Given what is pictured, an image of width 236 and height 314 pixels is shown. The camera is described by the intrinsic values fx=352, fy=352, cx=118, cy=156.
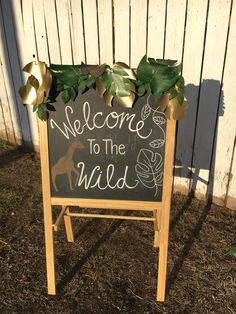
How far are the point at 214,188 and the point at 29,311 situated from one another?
77.0 inches

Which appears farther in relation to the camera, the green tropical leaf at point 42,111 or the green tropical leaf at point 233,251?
the green tropical leaf at point 233,251

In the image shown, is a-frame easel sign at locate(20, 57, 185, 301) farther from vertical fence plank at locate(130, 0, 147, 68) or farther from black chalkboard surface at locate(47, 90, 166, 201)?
vertical fence plank at locate(130, 0, 147, 68)

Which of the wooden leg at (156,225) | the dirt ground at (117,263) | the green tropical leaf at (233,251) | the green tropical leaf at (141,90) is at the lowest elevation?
the dirt ground at (117,263)

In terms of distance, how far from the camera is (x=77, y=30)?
127 inches

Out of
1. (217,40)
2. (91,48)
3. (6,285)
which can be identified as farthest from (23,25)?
(6,285)

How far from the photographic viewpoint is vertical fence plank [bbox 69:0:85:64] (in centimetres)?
313

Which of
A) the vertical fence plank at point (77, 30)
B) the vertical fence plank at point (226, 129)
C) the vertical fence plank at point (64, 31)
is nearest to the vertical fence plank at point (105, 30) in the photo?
the vertical fence plank at point (77, 30)

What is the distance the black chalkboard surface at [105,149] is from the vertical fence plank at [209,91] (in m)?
1.13

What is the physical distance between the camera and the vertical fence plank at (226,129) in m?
2.76

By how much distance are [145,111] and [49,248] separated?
3.71ft

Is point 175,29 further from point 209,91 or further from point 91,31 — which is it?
point 91,31

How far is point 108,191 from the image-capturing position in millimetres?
2213

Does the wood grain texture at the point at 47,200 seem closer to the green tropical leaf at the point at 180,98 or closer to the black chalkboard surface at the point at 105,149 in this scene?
the black chalkboard surface at the point at 105,149

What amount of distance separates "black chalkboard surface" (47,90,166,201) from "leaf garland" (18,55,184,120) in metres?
0.08
